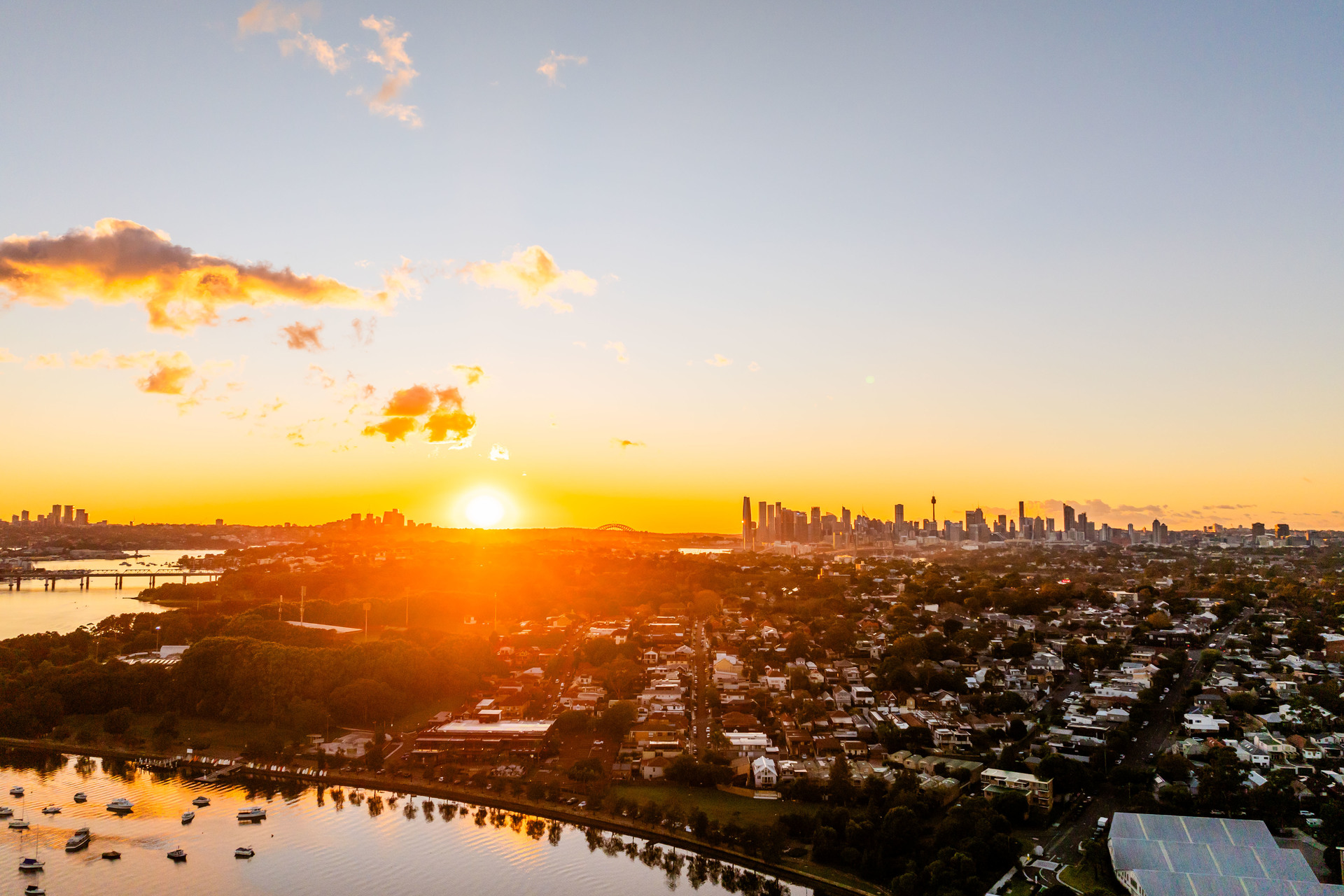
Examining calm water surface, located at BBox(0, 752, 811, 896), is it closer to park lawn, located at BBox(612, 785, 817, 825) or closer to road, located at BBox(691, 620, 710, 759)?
park lawn, located at BBox(612, 785, 817, 825)

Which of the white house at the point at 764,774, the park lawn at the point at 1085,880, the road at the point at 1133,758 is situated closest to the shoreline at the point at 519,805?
the white house at the point at 764,774

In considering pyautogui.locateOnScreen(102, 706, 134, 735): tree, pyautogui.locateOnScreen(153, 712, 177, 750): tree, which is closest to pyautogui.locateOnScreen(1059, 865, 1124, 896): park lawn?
pyautogui.locateOnScreen(153, 712, 177, 750): tree

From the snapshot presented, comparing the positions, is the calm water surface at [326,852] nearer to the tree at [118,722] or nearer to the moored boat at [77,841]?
the moored boat at [77,841]

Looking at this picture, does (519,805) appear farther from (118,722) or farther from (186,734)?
(118,722)

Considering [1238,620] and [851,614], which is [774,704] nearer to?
[851,614]

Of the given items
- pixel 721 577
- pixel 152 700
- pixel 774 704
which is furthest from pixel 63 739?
pixel 721 577

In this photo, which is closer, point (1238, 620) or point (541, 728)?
point (541, 728)

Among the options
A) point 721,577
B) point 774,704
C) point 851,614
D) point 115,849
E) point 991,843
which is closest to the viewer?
point 991,843
